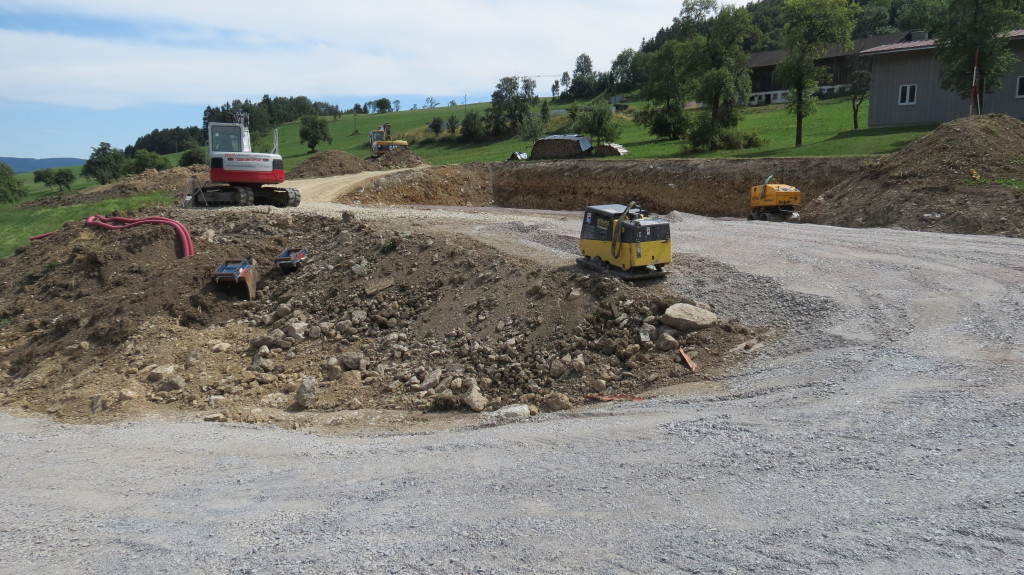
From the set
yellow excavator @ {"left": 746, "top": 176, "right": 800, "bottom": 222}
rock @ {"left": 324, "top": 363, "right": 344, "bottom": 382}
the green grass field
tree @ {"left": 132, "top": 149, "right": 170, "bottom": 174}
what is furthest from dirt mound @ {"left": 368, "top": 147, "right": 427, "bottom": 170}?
tree @ {"left": 132, "top": 149, "right": 170, "bottom": 174}

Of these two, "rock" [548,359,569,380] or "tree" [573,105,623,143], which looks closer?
"rock" [548,359,569,380]

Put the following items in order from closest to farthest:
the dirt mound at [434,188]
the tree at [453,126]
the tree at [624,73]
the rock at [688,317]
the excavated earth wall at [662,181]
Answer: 1. the rock at [688,317]
2. the excavated earth wall at [662,181]
3. the dirt mound at [434,188]
4. the tree at [453,126]
5. the tree at [624,73]

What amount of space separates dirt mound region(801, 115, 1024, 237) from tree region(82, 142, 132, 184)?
2531 inches

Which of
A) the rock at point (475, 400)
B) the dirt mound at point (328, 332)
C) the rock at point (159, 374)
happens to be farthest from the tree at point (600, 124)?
the rock at point (475, 400)

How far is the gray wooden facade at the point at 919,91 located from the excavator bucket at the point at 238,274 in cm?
3018

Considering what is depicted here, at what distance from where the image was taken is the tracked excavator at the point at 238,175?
1947 centimetres

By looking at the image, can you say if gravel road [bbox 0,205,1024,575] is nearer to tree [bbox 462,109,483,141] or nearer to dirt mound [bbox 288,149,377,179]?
dirt mound [bbox 288,149,377,179]

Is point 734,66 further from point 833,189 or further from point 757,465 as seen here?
point 757,465

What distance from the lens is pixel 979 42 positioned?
24.8m

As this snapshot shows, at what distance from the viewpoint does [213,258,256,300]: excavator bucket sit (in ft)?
44.4

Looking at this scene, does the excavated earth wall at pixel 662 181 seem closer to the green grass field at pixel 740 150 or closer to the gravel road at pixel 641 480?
the green grass field at pixel 740 150

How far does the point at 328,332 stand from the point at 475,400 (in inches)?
167

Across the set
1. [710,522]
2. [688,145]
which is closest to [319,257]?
[710,522]

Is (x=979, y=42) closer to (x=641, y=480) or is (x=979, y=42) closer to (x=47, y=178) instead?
(x=641, y=480)
